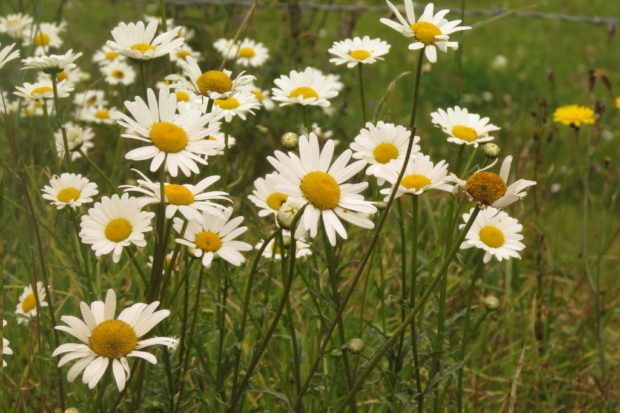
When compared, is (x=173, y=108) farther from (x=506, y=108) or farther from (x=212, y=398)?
(x=506, y=108)

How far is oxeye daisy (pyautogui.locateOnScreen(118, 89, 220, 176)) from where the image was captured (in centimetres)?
111

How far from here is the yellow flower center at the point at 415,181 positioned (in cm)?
133

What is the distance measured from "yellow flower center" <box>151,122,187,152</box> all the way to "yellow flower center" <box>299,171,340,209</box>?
0.61 ft

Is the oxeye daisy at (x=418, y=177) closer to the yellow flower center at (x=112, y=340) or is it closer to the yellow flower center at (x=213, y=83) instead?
the yellow flower center at (x=213, y=83)

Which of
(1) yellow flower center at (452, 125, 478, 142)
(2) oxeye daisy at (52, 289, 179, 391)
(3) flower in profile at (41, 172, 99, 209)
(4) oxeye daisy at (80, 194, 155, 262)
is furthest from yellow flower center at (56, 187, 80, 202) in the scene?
(1) yellow flower center at (452, 125, 478, 142)

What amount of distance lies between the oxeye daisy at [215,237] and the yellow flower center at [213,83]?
0.68ft

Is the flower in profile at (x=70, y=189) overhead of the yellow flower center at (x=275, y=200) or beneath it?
beneath

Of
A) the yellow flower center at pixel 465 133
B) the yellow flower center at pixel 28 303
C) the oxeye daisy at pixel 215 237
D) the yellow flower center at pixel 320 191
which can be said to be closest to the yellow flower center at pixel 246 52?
the yellow flower center at pixel 28 303

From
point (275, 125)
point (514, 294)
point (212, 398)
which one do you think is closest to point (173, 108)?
point (212, 398)

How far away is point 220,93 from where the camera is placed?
1.33 metres

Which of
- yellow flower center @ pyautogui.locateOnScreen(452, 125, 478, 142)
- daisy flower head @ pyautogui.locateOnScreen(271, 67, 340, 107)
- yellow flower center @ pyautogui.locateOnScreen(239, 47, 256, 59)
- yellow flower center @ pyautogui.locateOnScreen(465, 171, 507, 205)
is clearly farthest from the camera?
yellow flower center @ pyautogui.locateOnScreen(239, 47, 256, 59)

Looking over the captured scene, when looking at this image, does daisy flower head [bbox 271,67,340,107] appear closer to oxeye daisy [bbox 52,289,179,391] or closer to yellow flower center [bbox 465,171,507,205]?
yellow flower center [bbox 465,171,507,205]

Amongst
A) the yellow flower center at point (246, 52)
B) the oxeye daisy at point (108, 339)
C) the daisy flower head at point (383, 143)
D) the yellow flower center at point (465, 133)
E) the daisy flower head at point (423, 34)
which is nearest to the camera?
the oxeye daisy at point (108, 339)

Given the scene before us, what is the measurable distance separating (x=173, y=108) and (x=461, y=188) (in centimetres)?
46
